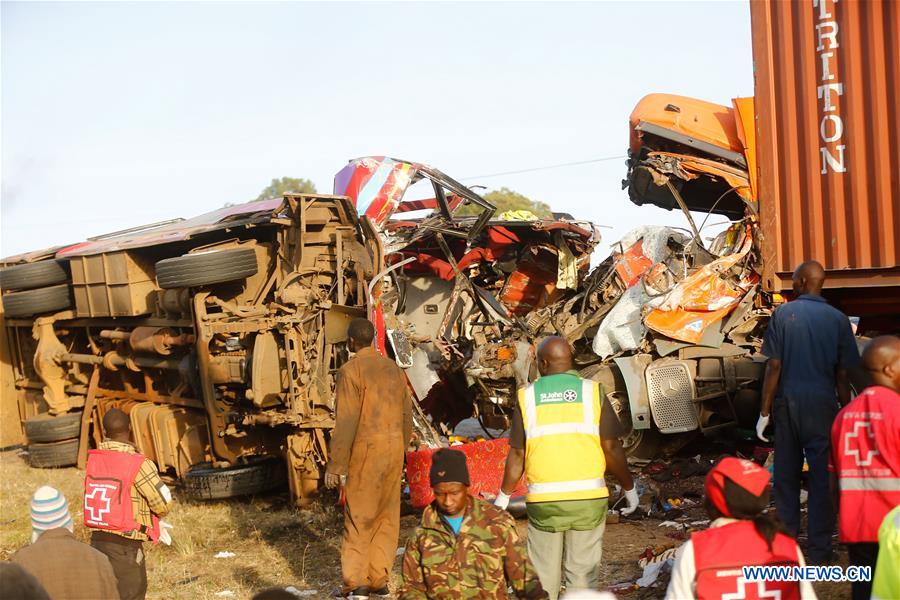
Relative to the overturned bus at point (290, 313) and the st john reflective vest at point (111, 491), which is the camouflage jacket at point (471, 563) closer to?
the st john reflective vest at point (111, 491)

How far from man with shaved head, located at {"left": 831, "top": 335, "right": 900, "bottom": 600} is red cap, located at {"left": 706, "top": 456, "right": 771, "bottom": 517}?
3.07ft

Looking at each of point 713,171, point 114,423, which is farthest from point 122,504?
point 713,171

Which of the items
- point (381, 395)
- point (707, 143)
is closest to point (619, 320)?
point (707, 143)

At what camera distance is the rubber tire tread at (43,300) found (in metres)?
11.4

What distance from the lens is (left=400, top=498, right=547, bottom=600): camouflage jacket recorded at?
342cm

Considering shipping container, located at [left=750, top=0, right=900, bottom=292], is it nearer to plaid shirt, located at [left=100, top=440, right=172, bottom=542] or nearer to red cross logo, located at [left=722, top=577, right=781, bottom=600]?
red cross logo, located at [left=722, top=577, right=781, bottom=600]

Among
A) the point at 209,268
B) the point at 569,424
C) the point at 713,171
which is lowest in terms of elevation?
the point at 569,424

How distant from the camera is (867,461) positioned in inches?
146

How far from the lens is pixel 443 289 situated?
377 inches

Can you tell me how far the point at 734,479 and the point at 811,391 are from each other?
2453 millimetres

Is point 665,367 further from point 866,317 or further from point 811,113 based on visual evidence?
point 811,113

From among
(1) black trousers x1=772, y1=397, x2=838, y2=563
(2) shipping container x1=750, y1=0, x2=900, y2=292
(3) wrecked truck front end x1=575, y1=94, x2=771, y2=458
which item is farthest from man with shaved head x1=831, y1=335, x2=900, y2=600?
(3) wrecked truck front end x1=575, y1=94, x2=771, y2=458

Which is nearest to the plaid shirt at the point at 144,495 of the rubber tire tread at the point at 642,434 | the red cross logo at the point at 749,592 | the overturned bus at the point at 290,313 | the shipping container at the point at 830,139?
the overturned bus at the point at 290,313

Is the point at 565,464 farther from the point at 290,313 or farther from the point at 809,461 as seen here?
the point at 290,313
